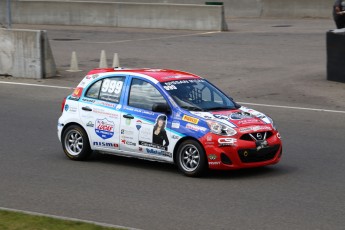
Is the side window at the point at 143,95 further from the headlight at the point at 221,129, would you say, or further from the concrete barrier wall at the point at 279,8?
the concrete barrier wall at the point at 279,8

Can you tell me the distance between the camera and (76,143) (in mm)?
13000

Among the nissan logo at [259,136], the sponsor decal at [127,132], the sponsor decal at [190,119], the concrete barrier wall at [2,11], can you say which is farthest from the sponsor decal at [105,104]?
the concrete barrier wall at [2,11]

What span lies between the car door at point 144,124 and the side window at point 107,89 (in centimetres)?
22

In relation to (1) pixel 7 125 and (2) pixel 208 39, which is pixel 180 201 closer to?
(1) pixel 7 125

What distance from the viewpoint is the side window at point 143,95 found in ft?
39.7

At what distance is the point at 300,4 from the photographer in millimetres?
40188

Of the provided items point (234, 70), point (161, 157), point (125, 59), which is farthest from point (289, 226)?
point (125, 59)

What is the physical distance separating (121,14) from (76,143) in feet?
84.9

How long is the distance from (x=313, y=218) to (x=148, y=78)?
3.93 m

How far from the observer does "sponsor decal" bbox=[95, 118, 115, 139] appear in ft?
40.8

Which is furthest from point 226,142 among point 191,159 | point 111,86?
point 111,86

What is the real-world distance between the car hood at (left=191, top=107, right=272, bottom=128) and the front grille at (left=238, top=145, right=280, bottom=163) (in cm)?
37

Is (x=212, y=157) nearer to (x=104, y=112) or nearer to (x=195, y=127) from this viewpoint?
(x=195, y=127)

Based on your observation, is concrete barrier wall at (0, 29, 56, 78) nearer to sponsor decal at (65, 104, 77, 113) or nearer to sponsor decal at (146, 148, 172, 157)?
sponsor decal at (65, 104, 77, 113)
